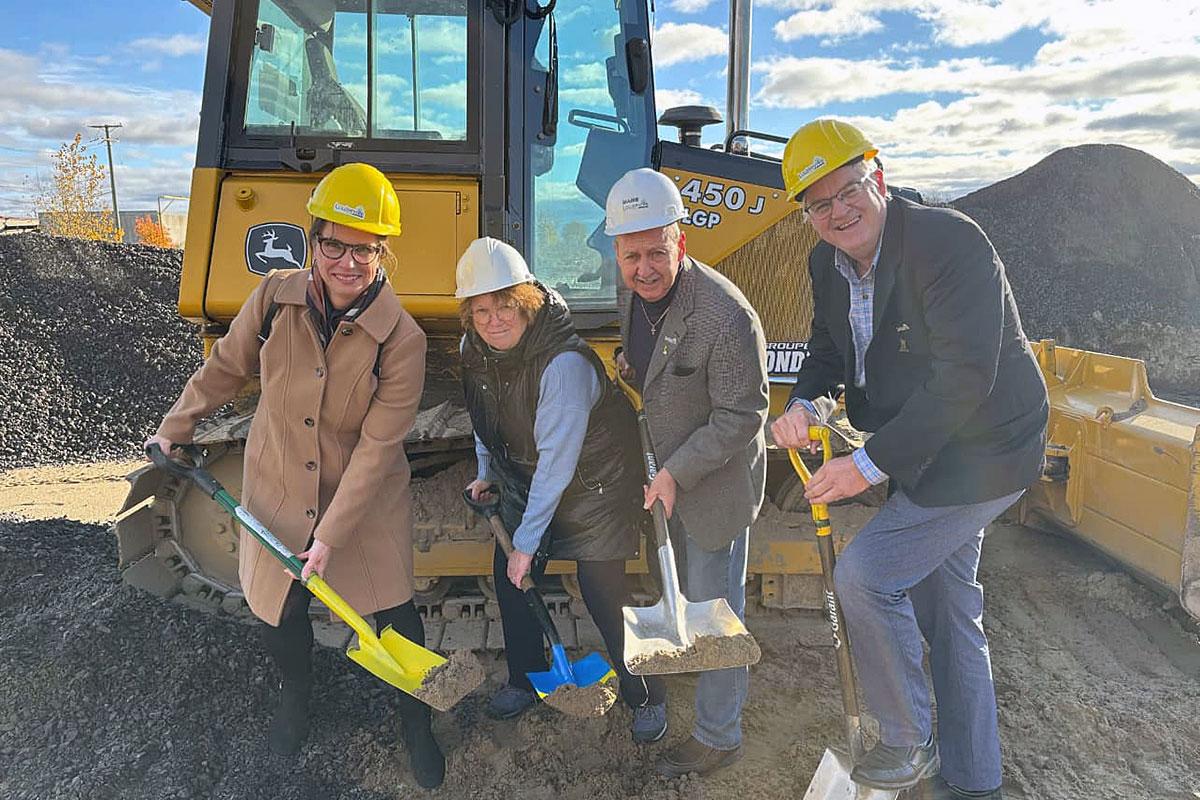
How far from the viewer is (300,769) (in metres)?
3.31

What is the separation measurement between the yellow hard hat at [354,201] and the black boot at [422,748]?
1.69 metres

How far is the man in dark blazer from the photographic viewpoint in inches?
92.7

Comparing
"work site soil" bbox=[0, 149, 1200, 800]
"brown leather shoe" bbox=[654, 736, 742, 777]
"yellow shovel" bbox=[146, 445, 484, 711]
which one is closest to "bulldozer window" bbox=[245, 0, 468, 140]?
"yellow shovel" bbox=[146, 445, 484, 711]

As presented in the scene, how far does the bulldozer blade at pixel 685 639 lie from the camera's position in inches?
105

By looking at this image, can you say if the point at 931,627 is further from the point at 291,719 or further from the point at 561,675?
the point at 291,719

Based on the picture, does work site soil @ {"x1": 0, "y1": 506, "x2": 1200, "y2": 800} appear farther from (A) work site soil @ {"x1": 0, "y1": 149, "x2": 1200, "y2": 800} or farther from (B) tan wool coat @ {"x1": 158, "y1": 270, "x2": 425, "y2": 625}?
(B) tan wool coat @ {"x1": 158, "y1": 270, "x2": 425, "y2": 625}

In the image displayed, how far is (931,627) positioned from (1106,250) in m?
20.1

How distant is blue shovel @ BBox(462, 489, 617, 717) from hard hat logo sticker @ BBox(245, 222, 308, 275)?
134 centimetres

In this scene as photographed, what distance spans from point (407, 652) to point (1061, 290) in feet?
59.8

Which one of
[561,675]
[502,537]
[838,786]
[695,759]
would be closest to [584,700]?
[561,675]

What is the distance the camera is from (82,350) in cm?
1112

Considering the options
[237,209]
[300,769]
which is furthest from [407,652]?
[237,209]

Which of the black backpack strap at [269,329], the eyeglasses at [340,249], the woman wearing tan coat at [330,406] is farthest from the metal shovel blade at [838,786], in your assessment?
the eyeglasses at [340,249]

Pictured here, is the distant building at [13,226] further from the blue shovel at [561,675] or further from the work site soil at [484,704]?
the blue shovel at [561,675]
